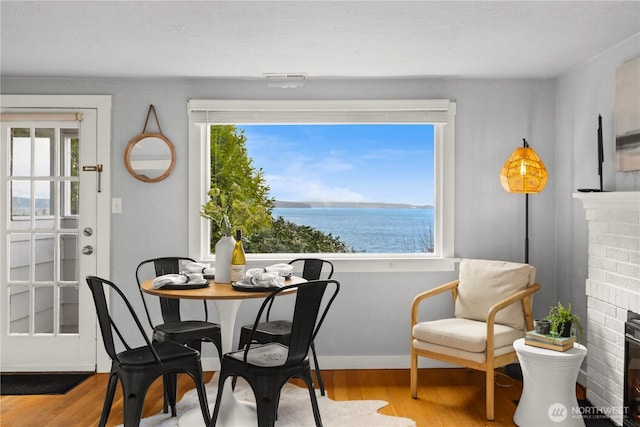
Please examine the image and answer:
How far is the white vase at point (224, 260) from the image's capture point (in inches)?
131

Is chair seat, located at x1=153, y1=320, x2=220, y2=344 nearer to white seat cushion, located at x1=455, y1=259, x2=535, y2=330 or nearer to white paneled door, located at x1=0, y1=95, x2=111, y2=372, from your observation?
white paneled door, located at x1=0, y1=95, x2=111, y2=372

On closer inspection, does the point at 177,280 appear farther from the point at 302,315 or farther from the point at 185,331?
the point at 302,315

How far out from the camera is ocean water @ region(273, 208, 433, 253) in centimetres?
455

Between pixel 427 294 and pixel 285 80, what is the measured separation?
77.0 inches

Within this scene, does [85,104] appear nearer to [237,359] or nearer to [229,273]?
[229,273]

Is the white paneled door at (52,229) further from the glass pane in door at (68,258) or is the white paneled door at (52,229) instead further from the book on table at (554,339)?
the book on table at (554,339)

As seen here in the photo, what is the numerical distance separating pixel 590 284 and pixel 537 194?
103cm

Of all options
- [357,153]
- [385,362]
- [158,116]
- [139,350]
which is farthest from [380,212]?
[139,350]

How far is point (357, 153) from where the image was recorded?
15.0 feet

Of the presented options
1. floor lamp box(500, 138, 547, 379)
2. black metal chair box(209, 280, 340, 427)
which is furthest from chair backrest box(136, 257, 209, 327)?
floor lamp box(500, 138, 547, 379)

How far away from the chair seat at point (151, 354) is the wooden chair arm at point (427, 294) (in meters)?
1.61

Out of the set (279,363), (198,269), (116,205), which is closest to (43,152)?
(116,205)

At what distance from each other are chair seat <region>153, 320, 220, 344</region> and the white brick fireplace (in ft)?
7.90

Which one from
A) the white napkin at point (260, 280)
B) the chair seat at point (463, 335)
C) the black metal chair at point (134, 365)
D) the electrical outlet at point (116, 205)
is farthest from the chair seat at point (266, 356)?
the electrical outlet at point (116, 205)
